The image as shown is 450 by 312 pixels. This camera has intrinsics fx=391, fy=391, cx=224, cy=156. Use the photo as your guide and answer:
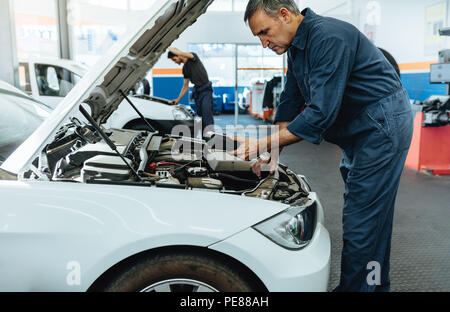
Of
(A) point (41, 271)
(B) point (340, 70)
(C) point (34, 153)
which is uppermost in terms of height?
(B) point (340, 70)

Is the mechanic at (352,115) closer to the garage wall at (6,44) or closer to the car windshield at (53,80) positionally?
the car windshield at (53,80)

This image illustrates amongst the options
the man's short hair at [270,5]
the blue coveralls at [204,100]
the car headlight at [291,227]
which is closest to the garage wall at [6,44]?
the blue coveralls at [204,100]

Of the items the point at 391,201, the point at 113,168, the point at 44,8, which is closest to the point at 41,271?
the point at 113,168

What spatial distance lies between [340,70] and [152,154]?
1.09m

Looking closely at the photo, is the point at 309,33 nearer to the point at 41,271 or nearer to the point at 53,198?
the point at 53,198

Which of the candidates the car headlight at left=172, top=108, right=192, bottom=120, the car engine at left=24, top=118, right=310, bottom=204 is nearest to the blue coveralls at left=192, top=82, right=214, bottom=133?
the car headlight at left=172, top=108, right=192, bottom=120

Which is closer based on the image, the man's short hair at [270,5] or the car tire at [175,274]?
the car tire at [175,274]

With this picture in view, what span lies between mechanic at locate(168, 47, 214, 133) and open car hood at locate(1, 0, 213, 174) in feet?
12.4

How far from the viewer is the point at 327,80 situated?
5.16ft

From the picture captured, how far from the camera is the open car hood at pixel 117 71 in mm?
1451

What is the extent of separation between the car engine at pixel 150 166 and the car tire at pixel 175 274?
0.97 ft

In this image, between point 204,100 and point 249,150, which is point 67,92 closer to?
point 204,100

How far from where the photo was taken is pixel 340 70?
5.18 ft

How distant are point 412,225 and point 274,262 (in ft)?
8.07
